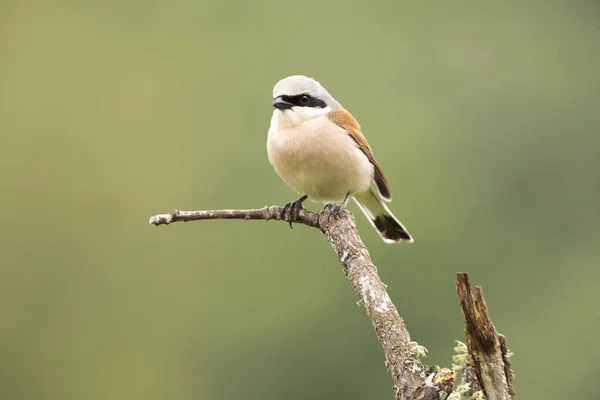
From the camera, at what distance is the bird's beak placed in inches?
251

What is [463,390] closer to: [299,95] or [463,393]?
[463,393]

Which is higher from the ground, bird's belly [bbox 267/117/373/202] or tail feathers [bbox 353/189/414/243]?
tail feathers [bbox 353/189/414/243]

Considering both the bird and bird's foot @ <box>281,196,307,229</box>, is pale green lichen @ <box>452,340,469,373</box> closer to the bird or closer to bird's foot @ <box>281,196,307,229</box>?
bird's foot @ <box>281,196,307,229</box>

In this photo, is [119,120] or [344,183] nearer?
[344,183]

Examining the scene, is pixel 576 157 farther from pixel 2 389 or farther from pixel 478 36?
pixel 2 389

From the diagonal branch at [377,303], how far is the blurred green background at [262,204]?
8.61 metres

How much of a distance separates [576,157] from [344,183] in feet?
52.2

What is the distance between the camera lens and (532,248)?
18750mm

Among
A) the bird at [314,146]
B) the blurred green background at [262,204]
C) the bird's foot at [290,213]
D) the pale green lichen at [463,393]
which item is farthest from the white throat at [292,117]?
the blurred green background at [262,204]

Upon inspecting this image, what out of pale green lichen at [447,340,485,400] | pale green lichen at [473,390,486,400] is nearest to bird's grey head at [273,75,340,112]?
pale green lichen at [447,340,485,400]

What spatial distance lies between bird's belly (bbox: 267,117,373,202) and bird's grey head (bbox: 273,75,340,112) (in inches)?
6.3

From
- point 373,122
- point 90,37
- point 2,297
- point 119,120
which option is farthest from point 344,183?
point 90,37

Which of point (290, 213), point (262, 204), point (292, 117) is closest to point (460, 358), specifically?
point (290, 213)

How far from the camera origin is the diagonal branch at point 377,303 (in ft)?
11.3
